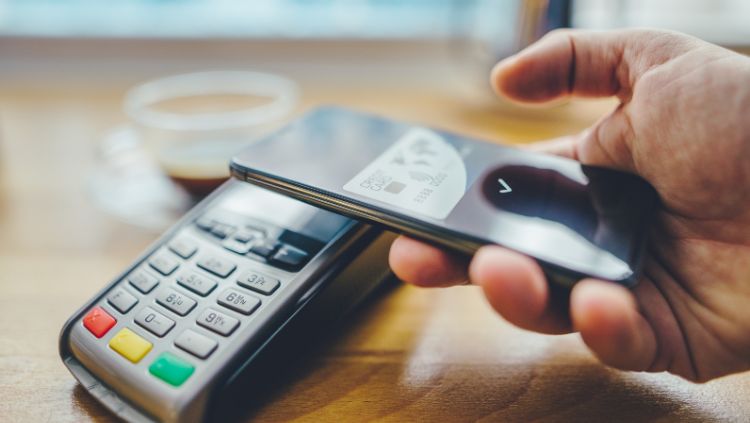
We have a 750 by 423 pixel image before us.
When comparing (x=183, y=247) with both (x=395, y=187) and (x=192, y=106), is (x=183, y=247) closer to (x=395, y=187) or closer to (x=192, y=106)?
(x=395, y=187)

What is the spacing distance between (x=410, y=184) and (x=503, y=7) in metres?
0.43

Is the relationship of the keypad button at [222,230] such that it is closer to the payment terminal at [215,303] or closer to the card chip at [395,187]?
the payment terminal at [215,303]

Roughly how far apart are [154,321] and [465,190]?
196 mm

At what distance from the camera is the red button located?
1.12 ft

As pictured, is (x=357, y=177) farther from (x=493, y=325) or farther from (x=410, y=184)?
(x=493, y=325)

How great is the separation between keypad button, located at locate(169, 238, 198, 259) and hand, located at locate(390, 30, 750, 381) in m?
0.13

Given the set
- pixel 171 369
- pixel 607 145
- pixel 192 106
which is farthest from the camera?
pixel 192 106

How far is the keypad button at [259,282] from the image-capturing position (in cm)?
35

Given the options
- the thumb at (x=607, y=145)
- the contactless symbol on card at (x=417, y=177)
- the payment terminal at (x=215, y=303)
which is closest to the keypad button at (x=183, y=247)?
the payment terminal at (x=215, y=303)

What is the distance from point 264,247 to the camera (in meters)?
0.38

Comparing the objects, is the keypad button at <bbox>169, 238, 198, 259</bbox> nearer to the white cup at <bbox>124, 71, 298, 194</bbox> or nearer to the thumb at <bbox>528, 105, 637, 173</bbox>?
the white cup at <bbox>124, 71, 298, 194</bbox>

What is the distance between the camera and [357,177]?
0.39 meters

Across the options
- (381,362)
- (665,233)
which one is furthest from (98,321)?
(665,233)

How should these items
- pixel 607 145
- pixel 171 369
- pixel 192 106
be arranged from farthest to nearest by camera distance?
pixel 192 106, pixel 607 145, pixel 171 369
